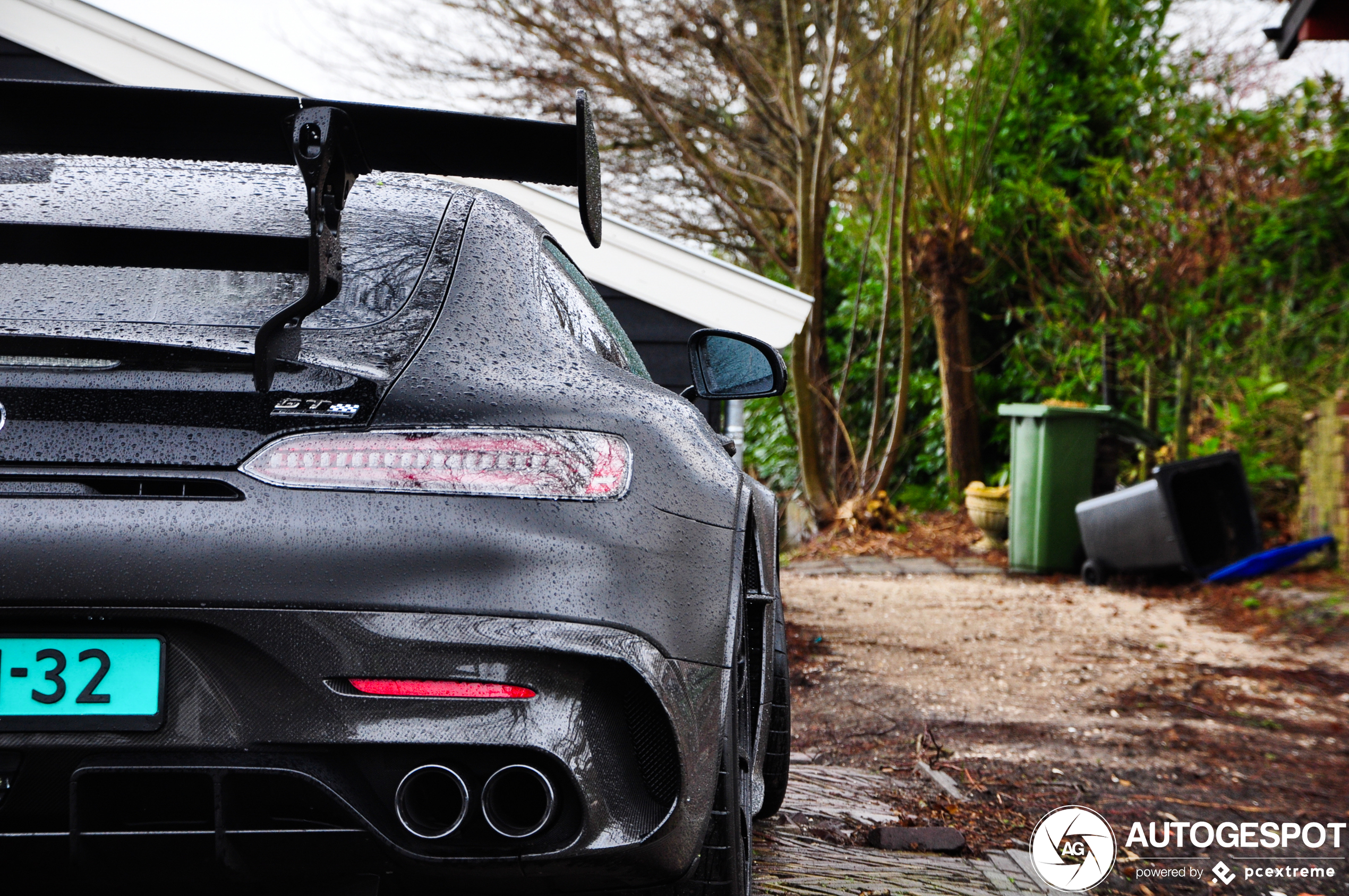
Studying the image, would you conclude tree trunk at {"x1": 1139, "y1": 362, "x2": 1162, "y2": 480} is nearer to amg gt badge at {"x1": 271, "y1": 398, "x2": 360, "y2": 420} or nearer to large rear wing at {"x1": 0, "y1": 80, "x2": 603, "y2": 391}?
large rear wing at {"x1": 0, "y1": 80, "x2": 603, "y2": 391}

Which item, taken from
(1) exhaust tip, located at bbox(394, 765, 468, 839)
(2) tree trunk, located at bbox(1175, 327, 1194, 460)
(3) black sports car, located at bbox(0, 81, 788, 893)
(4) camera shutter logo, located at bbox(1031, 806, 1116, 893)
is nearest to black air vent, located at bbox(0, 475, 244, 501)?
(3) black sports car, located at bbox(0, 81, 788, 893)

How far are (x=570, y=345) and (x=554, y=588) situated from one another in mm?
461

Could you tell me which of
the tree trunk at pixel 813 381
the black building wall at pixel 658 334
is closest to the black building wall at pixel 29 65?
the black building wall at pixel 658 334

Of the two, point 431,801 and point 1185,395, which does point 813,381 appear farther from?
point 431,801

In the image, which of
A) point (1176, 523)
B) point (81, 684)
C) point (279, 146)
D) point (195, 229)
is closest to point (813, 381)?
point (1176, 523)

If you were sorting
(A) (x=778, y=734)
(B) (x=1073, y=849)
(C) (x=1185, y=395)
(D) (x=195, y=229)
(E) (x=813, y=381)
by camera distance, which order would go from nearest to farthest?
(D) (x=195, y=229), (A) (x=778, y=734), (B) (x=1073, y=849), (C) (x=1185, y=395), (E) (x=813, y=381)

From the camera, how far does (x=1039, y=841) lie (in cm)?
309

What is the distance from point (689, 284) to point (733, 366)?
116 inches

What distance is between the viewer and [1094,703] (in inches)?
201

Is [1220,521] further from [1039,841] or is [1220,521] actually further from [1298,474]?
[1039,841]

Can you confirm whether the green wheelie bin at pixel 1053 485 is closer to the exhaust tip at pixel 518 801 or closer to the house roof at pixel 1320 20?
the house roof at pixel 1320 20

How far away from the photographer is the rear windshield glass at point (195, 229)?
1593 millimetres

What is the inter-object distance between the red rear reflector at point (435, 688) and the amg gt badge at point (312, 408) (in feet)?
1.11

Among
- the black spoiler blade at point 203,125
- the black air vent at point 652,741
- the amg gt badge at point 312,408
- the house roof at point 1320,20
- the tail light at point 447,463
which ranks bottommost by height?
the black air vent at point 652,741
